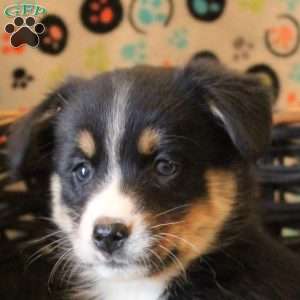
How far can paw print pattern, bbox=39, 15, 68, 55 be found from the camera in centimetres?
281

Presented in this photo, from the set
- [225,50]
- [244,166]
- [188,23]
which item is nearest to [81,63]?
[188,23]

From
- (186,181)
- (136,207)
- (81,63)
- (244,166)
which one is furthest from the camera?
(81,63)

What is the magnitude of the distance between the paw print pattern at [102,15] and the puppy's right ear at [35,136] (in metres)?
1.14

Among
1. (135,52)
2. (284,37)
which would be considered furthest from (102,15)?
(284,37)

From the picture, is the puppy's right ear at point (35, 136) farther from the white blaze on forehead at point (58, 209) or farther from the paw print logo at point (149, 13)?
the paw print logo at point (149, 13)

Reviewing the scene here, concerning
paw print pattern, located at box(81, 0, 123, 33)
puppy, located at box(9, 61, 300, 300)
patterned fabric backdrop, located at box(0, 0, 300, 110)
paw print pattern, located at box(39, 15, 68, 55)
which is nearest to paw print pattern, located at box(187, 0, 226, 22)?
patterned fabric backdrop, located at box(0, 0, 300, 110)

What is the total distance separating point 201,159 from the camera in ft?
5.39

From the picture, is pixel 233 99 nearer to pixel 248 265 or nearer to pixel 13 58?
pixel 248 265

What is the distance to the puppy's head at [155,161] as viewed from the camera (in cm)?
150

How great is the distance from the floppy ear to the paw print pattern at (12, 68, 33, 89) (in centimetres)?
135

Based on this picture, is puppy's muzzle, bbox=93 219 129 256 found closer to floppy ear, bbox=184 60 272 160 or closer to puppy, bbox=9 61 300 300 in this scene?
puppy, bbox=9 61 300 300

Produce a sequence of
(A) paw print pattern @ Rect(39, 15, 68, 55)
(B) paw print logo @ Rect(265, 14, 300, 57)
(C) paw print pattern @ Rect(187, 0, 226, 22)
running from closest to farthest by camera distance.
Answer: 1. (A) paw print pattern @ Rect(39, 15, 68, 55)
2. (C) paw print pattern @ Rect(187, 0, 226, 22)
3. (B) paw print logo @ Rect(265, 14, 300, 57)

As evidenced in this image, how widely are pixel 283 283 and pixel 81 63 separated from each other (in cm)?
186

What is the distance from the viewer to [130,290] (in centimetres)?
181
